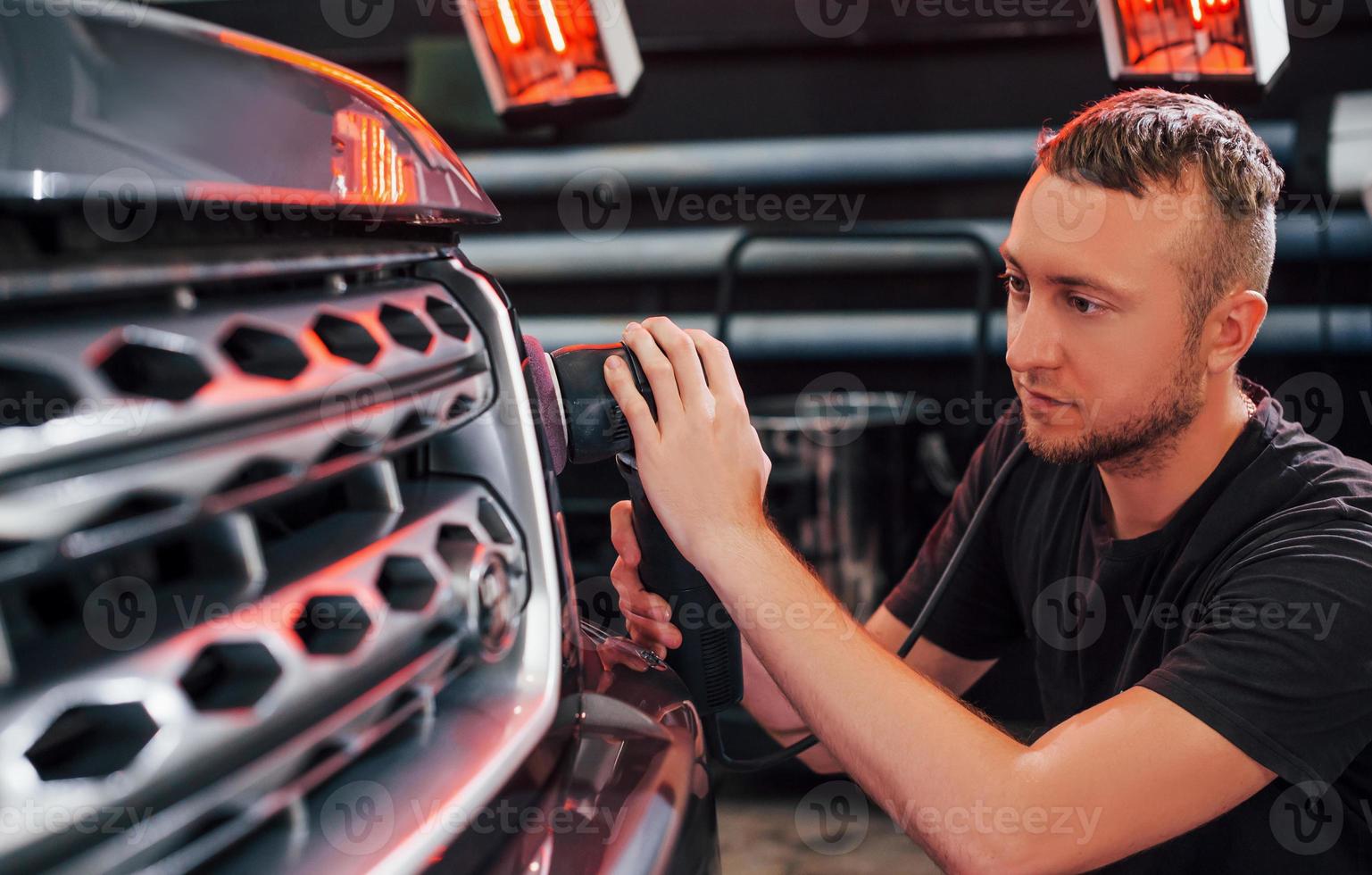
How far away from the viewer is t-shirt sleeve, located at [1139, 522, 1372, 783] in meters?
1.04

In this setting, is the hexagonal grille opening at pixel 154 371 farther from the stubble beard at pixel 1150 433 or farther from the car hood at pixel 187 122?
the stubble beard at pixel 1150 433

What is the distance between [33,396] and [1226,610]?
109cm

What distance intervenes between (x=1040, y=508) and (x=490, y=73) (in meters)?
1.29

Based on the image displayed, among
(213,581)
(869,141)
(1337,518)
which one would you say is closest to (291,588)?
(213,581)

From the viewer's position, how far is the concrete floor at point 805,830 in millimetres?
2275

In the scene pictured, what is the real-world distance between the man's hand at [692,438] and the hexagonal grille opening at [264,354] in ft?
1.12

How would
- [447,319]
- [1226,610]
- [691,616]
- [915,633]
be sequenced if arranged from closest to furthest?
[447,319] → [691,616] → [1226,610] → [915,633]

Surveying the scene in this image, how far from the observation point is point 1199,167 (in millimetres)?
1291

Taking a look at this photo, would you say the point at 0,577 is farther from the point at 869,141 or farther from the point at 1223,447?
the point at 869,141
